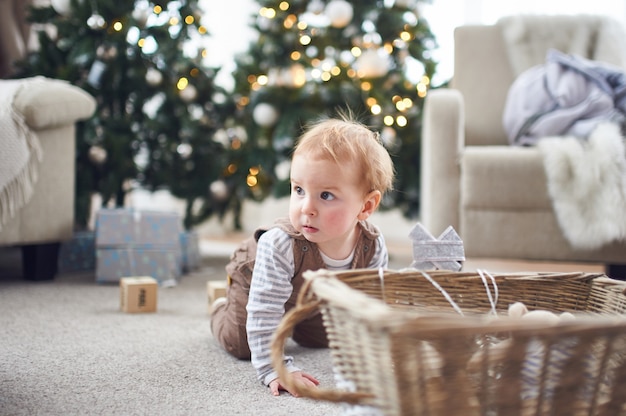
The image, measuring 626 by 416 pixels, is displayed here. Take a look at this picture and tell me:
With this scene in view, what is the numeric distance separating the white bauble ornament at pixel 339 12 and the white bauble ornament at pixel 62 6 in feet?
3.19

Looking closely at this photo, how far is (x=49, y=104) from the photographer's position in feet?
6.07

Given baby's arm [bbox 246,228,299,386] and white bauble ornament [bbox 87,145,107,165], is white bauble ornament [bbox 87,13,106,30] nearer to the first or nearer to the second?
white bauble ornament [bbox 87,145,107,165]

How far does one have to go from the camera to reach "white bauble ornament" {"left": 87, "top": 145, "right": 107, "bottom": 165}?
7.78 ft

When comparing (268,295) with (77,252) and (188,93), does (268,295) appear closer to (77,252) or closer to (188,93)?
(77,252)

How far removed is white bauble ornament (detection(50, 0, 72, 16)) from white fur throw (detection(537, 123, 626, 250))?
1.72 meters

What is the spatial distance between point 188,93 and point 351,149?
1.58 metres

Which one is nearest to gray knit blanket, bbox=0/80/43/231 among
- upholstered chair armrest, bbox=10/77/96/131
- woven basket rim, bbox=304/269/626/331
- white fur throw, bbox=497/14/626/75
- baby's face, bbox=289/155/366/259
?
upholstered chair armrest, bbox=10/77/96/131

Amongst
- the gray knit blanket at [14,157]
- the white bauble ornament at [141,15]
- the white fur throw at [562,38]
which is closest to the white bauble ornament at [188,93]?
the white bauble ornament at [141,15]

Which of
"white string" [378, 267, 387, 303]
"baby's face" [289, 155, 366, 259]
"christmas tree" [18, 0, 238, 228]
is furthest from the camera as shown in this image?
"christmas tree" [18, 0, 238, 228]

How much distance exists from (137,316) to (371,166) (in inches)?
31.0

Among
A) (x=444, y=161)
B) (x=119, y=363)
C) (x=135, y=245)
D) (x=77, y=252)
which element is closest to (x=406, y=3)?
(x=444, y=161)

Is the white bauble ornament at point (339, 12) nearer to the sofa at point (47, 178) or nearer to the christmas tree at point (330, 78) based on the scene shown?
the christmas tree at point (330, 78)

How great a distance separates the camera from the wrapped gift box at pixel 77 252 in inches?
87.0

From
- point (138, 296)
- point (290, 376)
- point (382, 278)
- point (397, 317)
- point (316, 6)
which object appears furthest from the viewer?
point (316, 6)
